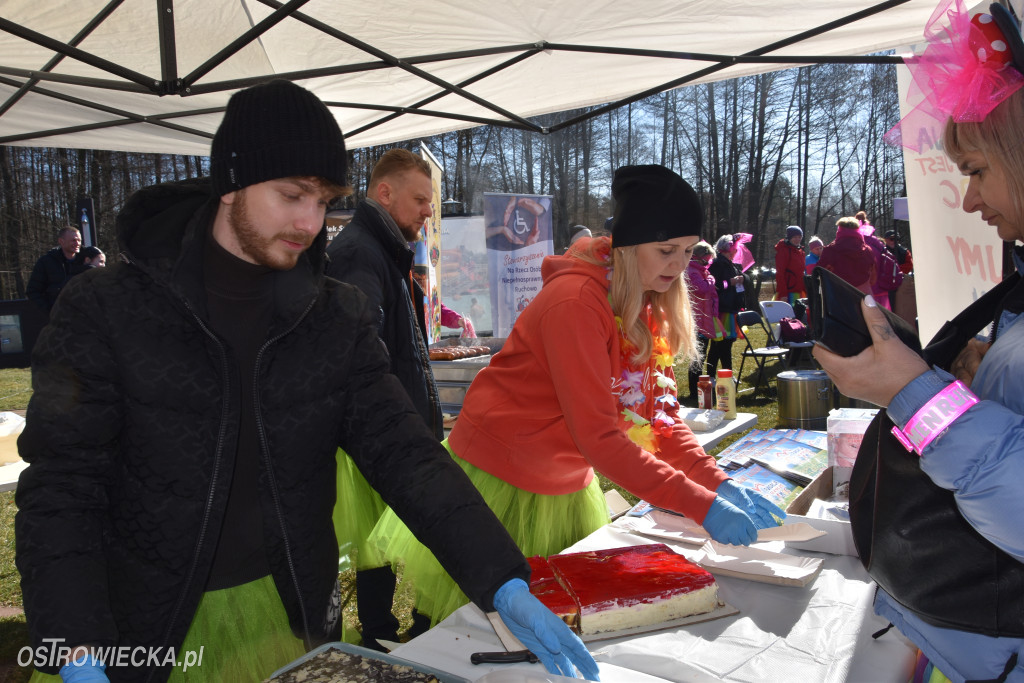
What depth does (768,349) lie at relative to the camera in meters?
7.80

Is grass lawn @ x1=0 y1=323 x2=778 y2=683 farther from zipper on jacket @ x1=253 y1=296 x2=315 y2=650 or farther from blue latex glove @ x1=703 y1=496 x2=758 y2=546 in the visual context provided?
blue latex glove @ x1=703 y1=496 x2=758 y2=546

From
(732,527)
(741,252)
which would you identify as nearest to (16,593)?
(732,527)

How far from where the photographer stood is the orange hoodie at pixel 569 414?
5.39 ft

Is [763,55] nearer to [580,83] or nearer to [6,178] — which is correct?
[580,83]

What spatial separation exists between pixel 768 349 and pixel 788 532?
6712mm

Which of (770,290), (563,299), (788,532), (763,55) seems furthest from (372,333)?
(770,290)

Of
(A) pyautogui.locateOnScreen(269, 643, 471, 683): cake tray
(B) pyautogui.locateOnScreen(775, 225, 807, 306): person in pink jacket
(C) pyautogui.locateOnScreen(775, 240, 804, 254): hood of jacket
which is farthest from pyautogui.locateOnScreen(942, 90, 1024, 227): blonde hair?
(C) pyautogui.locateOnScreen(775, 240, 804, 254): hood of jacket

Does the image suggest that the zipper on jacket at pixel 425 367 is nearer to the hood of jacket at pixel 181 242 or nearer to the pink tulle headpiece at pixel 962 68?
the hood of jacket at pixel 181 242

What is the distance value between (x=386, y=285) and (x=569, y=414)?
1.40 m

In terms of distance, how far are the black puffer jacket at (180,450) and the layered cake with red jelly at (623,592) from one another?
216 millimetres

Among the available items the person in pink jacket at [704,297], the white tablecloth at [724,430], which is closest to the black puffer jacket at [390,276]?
the white tablecloth at [724,430]

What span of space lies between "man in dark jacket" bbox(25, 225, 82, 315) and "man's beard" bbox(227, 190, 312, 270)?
8278 mm

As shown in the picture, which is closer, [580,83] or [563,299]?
[563,299]

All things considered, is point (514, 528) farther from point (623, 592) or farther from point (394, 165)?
point (394, 165)
